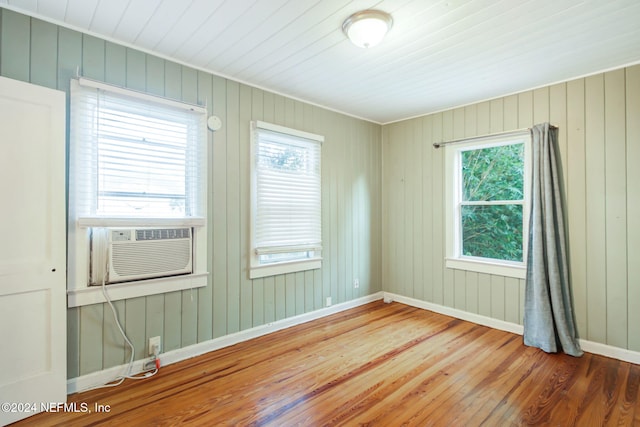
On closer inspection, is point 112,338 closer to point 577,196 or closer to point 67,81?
point 67,81

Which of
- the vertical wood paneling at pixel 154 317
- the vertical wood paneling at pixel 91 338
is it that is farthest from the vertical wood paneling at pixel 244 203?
the vertical wood paneling at pixel 91 338

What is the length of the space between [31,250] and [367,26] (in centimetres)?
248

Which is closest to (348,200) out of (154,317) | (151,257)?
(151,257)

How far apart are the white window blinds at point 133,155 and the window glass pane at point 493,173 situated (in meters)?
2.94

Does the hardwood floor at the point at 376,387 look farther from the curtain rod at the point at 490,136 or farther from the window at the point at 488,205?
the curtain rod at the point at 490,136

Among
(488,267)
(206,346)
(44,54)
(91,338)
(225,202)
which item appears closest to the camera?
(44,54)

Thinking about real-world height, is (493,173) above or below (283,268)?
above

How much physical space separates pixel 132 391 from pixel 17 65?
2.26m

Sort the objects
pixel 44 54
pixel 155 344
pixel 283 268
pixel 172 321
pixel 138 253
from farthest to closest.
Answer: pixel 283 268 → pixel 172 321 → pixel 155 344 → pixel 138 253 → pixel 44 54

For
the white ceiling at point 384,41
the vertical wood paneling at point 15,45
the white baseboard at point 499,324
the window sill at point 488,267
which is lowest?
the white baseboard at point 499,324

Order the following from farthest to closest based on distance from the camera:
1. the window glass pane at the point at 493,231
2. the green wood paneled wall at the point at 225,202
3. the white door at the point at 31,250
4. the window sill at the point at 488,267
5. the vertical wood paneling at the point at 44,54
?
the window glass pane at the point at 493,231 < the window sill at the point at 488,267 < the green wood paneled wall at the point at 225,202 < the vertical wood paneling at the point at 44,54 < the white door at the point at 31,250

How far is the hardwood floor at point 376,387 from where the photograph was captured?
76.5 inches

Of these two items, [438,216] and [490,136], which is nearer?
[490,136]

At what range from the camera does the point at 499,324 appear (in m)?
3.41
